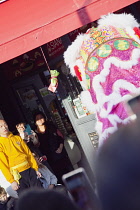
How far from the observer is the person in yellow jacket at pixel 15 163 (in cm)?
429

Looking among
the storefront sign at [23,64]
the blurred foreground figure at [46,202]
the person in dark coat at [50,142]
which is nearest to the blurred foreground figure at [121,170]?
the blurred foreground figure at [46,202]

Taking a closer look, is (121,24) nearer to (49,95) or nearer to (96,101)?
(96,101)

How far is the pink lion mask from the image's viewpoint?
11.4ft

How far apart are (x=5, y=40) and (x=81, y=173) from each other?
335cm

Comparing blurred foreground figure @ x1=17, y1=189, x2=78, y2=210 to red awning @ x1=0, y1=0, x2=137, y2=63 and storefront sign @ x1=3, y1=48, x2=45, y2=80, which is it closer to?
red awning @ x1=0, y1=0, x2=137, y2=63

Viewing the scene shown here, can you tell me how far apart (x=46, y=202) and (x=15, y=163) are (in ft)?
11.0

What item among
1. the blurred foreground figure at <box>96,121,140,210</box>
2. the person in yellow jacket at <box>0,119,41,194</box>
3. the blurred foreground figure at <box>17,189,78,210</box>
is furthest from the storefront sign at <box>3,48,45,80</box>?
the blurred foreground figure at <box>96,121,140,210</box>

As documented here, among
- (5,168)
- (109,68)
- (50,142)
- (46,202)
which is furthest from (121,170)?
(50,142)

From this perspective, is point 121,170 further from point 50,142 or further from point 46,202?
point 50,142

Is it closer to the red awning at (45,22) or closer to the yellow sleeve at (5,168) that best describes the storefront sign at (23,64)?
the red awning at (45,22)

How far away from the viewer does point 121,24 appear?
12.7ft

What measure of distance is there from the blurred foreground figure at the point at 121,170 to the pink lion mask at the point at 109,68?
2.35m

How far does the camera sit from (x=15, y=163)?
14.3ft

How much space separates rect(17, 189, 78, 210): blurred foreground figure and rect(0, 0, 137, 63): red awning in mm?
3278
